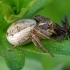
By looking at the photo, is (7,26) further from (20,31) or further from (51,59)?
(51,59)

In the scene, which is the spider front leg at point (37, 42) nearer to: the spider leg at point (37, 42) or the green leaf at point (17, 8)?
the spider leg at point (37, 42)

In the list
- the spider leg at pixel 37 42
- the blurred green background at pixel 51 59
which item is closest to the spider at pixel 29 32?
the spider leg at pixel 37 42

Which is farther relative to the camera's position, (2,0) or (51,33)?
(51,33)

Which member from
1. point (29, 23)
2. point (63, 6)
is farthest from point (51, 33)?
point (63, 6)

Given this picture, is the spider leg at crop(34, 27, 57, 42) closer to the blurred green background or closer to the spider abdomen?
the spider abdomen

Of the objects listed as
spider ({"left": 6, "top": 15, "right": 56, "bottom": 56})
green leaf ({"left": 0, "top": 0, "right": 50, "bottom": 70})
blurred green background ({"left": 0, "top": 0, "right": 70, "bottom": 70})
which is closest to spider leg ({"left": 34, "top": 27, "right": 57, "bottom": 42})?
spider ({"left": 6, "top": 15, "right": 56, "bottom": 56})

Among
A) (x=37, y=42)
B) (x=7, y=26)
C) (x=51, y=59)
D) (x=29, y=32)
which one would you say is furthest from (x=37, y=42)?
(x=51, y=59)

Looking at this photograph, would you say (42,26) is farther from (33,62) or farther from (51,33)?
(33,62)
